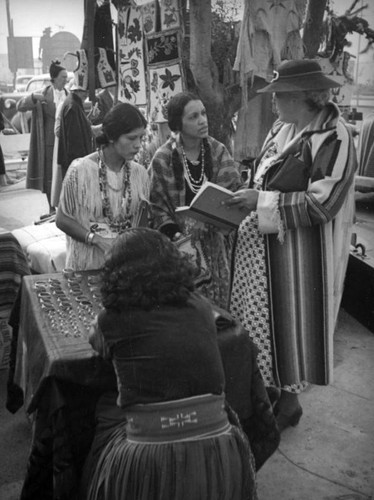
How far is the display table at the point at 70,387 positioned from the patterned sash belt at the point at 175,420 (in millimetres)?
255

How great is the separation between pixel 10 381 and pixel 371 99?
696 centimetres

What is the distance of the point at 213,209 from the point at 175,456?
138 centimetres

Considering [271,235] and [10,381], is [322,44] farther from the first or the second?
[10,381]

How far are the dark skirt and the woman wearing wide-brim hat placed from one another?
114 centimetres

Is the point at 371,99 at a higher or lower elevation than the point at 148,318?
higher

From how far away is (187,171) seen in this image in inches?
136

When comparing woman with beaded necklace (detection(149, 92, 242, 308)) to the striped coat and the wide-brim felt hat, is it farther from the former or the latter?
the wide-brim felt hat

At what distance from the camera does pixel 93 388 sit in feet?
7.15

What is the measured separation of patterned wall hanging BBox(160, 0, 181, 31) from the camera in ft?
14.7

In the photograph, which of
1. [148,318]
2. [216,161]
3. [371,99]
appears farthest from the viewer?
[371,99]

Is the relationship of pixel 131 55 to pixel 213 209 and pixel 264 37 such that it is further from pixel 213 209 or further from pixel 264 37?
pixel 213 209

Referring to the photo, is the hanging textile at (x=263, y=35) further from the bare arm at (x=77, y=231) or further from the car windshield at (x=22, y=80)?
the car windshield at (x=22, y=80)

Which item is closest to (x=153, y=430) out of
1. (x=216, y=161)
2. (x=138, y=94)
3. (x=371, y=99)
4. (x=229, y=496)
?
(x=229, y=496)

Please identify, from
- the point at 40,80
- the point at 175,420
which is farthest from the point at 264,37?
the point at 40,80
